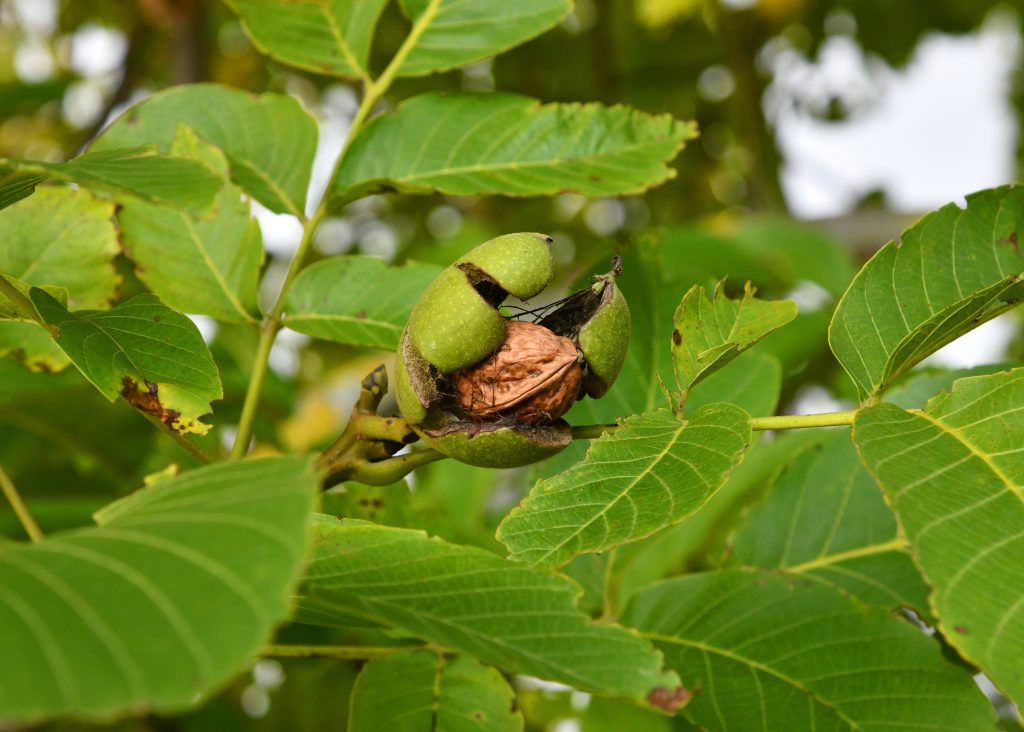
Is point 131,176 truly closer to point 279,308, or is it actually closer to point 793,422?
point 279,308

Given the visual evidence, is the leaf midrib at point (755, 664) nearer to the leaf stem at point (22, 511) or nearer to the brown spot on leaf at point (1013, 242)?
the brown spot on leaf at point (1013, 242)

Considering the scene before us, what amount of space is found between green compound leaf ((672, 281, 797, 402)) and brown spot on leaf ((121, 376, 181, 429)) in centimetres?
64

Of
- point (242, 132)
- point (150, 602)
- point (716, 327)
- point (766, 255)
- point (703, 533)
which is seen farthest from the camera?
point (766, 255)

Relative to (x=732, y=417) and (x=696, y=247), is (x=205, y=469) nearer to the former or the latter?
(x=732, y=417)

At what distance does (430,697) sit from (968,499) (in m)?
0.70

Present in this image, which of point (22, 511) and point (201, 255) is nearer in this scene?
point (22, 511)

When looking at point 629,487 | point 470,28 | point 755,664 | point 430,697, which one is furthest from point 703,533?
point 470,28

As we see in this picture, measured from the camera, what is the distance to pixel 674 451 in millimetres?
1097

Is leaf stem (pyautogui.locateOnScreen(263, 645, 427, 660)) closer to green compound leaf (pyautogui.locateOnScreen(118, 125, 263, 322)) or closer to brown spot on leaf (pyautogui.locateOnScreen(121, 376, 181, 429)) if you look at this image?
brown spot on leaf (pyautogui.locateOnScreen(121, 376, 181, 429))

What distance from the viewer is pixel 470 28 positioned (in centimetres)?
170

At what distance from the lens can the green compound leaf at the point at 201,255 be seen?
5.16ft

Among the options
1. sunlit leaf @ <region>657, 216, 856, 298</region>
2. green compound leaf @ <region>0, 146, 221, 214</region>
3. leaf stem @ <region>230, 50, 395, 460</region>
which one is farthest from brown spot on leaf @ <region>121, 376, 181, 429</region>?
sunlit leaf @ <region>657, 216, 856, 298</region>

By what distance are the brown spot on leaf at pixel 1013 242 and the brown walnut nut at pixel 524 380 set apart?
0.56 meters

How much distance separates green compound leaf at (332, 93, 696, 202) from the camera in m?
1.55
